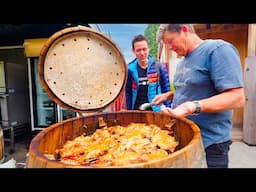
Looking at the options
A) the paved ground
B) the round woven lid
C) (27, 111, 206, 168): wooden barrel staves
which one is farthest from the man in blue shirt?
the paved ground

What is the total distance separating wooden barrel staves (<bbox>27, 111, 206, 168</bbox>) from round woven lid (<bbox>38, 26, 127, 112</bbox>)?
109 mm

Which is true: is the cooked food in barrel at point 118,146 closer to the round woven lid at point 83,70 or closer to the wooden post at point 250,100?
the round woven lid at point 83,70

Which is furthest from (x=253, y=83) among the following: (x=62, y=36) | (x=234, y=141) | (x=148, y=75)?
(x=62, y=36)

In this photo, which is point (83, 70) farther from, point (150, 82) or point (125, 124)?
point (150, 82)

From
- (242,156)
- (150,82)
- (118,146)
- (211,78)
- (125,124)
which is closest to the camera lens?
(118,146)

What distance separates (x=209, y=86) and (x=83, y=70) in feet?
1.99

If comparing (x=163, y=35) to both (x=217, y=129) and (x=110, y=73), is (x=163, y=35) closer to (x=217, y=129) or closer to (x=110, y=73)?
(x=110, y=73)

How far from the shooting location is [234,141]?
12.4 ft

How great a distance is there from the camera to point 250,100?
3.53 meters

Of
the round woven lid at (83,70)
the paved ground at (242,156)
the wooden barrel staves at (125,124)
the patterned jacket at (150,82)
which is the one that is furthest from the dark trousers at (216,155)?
the paved ground at (242,156)

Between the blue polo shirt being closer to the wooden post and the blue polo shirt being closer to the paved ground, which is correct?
the paved ground

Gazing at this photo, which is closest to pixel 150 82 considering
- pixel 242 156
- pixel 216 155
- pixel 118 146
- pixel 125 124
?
pixel 125 124
